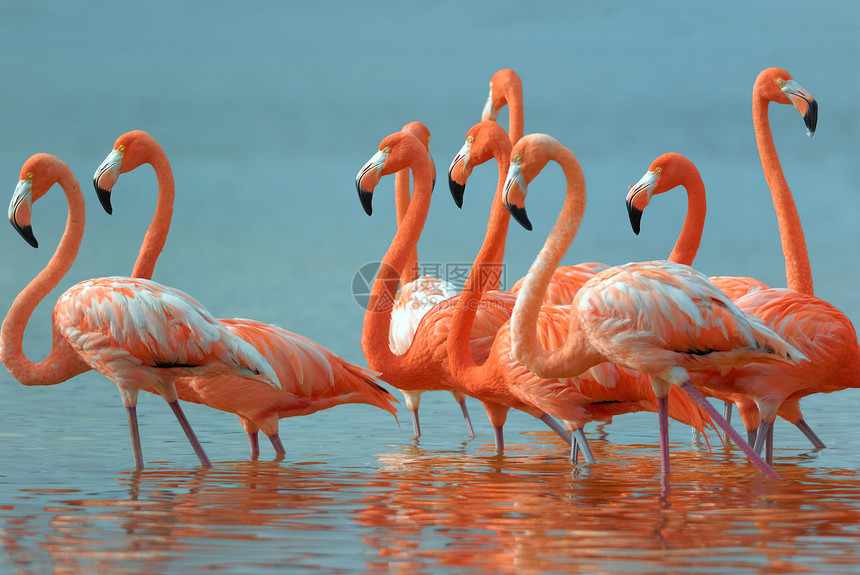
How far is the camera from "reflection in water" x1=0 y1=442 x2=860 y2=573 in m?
3.88

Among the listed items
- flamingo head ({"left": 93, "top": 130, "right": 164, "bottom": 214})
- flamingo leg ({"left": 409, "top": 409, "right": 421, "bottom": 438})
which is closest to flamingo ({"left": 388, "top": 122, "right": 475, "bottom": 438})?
flamingo leg ({"left": 409, "top": 409, "right": 421, "bottom": 438})

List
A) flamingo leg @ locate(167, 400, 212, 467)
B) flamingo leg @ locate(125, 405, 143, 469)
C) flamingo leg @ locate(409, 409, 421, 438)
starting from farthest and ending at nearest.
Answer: flamingo leg @ locate(409, 409, 421, 438) → flamingo leg @ locate(167, 400, 212, 467) → flamingo leg @ locate(125, 405, 143, 469)

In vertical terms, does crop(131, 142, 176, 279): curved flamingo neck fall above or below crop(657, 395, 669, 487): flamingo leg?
above

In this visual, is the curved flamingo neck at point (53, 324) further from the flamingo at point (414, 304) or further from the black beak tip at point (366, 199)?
the flamingo at point (414, 304)

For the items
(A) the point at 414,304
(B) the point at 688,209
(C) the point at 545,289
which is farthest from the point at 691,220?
(A) the point at 414,304

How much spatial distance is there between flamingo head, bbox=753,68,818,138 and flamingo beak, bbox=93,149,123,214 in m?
4.34

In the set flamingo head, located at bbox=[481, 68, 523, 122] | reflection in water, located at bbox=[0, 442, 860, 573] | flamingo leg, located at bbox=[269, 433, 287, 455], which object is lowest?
reflection in water, located at bbox=[0, 442, 860, 573]

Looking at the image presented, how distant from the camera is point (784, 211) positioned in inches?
293

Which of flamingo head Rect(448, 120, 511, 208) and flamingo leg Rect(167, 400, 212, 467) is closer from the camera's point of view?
flamingo leg Rect(167, 400, 212, 467)

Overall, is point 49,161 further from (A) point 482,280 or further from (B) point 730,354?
(B) point 730,354

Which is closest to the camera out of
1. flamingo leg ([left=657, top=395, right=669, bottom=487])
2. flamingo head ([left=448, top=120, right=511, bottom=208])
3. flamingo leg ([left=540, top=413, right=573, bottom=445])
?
flamingo leg ([left=657, top=395, right=669, bottom=487])

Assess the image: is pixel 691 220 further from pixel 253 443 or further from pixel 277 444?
pixel 253 443

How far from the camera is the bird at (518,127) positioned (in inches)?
310

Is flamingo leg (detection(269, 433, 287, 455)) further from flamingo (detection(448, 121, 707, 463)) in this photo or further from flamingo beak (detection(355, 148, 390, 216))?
flamingo beak (detection(355, 148, 390, 216))
